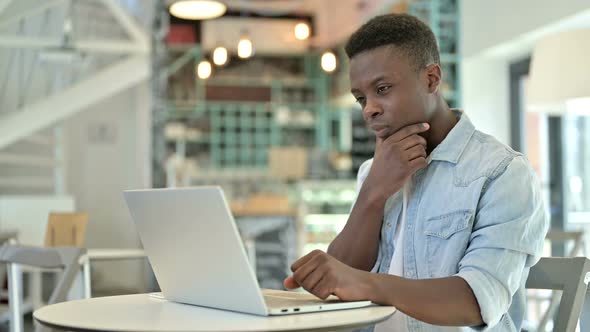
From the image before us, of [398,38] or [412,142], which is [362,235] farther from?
[398,38]

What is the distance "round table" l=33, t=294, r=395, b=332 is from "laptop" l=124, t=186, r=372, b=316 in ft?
0.07

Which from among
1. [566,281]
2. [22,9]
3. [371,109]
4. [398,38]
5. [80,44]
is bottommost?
[566,281]

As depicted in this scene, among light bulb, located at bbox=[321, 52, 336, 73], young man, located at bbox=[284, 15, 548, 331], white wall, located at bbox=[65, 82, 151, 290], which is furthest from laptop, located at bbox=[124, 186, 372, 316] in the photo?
white wall, located at bbox=[65, 82, 151, 290]

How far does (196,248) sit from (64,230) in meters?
2.45

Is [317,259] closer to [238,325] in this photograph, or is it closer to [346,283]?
[346,283]

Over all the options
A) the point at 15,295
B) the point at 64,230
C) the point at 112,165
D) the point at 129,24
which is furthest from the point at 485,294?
Answer: the point at 112,165

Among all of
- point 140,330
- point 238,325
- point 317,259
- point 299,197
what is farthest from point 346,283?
point 299,197

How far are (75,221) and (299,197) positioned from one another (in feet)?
21.7

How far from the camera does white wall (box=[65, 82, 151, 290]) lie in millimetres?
10734

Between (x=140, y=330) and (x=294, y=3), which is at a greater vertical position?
(x=294, y=3)

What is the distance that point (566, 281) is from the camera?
159 cm

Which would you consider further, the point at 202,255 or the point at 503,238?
the point at 503,238

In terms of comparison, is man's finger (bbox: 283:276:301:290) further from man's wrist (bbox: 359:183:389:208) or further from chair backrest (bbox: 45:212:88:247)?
chair backrest (bbox: 45:212:88:247)

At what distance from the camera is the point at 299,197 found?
401 inches
